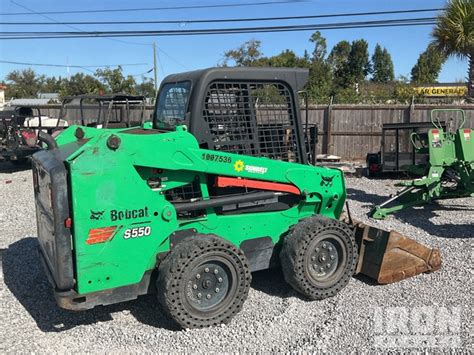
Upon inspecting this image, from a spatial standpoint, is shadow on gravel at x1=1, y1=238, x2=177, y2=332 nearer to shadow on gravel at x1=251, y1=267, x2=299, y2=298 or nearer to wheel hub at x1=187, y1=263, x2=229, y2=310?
wheel hub at x1=187, y1=263, x2=229, y2=310

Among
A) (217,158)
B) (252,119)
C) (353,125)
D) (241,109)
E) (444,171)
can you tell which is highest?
(241,109)

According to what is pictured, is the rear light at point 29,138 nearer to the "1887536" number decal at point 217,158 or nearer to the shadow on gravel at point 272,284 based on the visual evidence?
the shadow on gravel at point 272,284

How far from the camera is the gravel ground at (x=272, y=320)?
165 inches

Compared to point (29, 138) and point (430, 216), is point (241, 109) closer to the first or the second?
point (430, 216)

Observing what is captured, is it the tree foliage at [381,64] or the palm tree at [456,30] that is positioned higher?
the tree foliage at [381,64]

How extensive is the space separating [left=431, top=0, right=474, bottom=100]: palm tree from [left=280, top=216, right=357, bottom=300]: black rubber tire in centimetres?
1290

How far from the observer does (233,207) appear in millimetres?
4816

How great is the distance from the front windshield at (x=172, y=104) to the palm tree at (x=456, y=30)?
1319 centimetres

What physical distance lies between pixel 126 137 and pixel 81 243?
3.09 feet

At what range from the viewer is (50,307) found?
4.98 metres

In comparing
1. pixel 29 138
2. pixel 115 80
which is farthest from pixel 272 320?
pixel 115 80

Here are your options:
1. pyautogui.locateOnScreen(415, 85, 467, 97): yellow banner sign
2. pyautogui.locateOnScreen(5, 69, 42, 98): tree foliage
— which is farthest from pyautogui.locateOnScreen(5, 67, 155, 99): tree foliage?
pyautogui.locateOnScreen(415, 85, 467, 97): yellow banner sign

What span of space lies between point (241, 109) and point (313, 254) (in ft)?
5.48

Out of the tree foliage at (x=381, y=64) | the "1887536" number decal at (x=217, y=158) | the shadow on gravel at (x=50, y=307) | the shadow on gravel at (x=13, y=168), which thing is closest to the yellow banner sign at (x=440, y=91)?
the shadow on gravel at (x=13, y=168)
